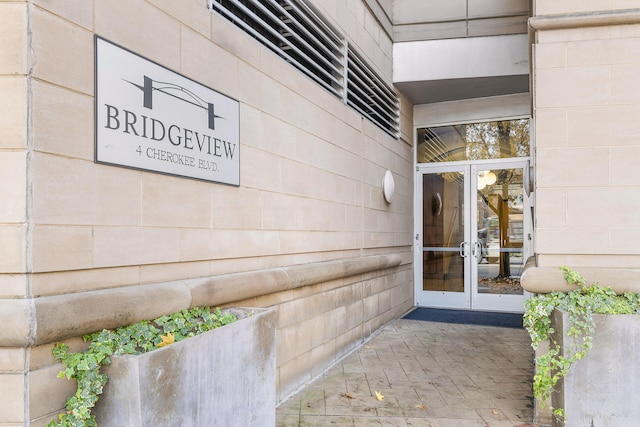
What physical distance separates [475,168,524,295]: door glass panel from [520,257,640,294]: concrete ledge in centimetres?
478

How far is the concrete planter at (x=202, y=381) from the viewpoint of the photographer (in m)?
1.82

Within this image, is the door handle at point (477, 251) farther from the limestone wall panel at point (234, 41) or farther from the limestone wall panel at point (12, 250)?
the limestone wall panel at point (12, 250)

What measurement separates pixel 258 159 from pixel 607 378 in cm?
268

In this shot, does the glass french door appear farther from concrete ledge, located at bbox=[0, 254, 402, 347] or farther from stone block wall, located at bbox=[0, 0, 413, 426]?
concrete ledge, located at bbox=[0, 254, 402, 347]

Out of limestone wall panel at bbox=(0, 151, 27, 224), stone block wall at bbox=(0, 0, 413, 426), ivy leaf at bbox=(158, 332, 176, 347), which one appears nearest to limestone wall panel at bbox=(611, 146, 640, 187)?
stone block wall at bbox=(0, 0, 413, 426)

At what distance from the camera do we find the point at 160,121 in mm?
2525

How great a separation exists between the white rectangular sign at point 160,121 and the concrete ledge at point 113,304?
0.62 m

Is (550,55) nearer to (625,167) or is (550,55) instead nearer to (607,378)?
(625,167)

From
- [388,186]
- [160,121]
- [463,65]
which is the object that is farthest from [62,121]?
[463,65]

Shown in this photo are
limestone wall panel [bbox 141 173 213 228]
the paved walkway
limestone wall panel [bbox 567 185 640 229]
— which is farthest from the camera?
the paved walkway

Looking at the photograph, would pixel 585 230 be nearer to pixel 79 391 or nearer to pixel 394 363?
pixel 394 363

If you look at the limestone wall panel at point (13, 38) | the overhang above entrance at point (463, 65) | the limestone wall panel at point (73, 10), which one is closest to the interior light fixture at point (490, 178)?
the overhang above entrance at point (463, 65)

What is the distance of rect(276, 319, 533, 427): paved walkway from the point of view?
355cm

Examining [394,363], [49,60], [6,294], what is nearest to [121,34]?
[49,60]
